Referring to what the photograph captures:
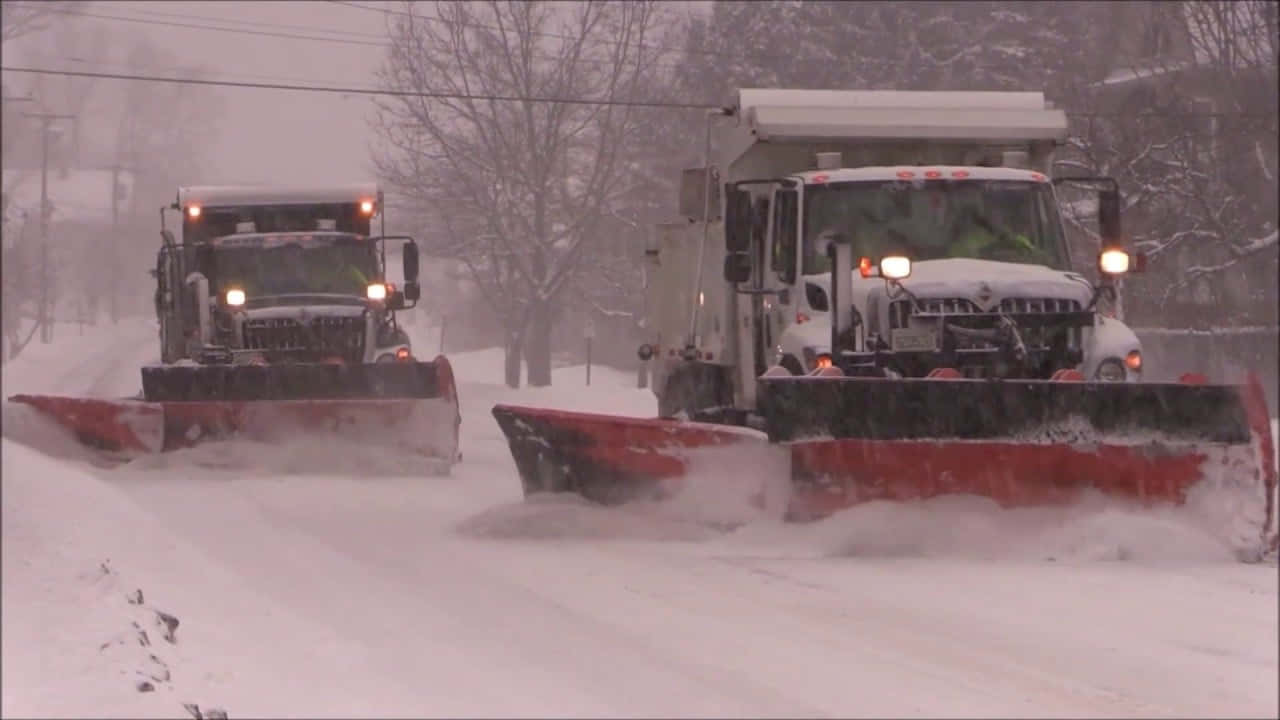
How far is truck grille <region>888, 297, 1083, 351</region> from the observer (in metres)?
→ 6.75

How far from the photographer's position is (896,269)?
6.80 meters

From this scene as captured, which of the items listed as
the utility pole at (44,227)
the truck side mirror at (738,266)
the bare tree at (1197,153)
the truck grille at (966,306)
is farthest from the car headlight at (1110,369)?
the utility pole at (44,227)

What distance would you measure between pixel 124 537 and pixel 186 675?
0.47 meters

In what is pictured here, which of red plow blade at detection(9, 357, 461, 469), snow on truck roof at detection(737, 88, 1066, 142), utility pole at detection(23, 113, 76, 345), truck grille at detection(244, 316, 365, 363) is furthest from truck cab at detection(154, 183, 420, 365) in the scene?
snow on truck roof at detection(737, 88, 1066, 142)

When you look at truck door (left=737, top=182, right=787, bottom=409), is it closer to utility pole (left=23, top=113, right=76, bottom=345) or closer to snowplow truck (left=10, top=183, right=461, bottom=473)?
snowplow truck (left=10, top=183, right=461, bottom=473)

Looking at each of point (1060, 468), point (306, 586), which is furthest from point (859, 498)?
point (306, 586)

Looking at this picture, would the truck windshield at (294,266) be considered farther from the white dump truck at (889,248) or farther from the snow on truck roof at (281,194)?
the white dump truck at (889,248)

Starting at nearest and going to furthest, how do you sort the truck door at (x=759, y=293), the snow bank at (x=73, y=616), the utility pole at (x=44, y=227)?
the snow bank at (x=73, y=616) < the utility pole at (x=44, y=227) < the truck door at (x=759, y=293)

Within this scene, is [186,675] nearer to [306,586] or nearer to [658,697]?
[658,697]

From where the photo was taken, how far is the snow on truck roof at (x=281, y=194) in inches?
206

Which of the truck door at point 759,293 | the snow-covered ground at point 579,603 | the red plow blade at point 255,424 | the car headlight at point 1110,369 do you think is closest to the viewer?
the snow-covered ground at point 579,603

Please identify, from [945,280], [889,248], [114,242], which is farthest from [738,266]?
[114,242]

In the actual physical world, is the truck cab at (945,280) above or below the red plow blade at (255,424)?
above

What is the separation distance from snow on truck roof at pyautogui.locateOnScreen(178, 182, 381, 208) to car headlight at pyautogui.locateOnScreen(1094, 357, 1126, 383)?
333cm
